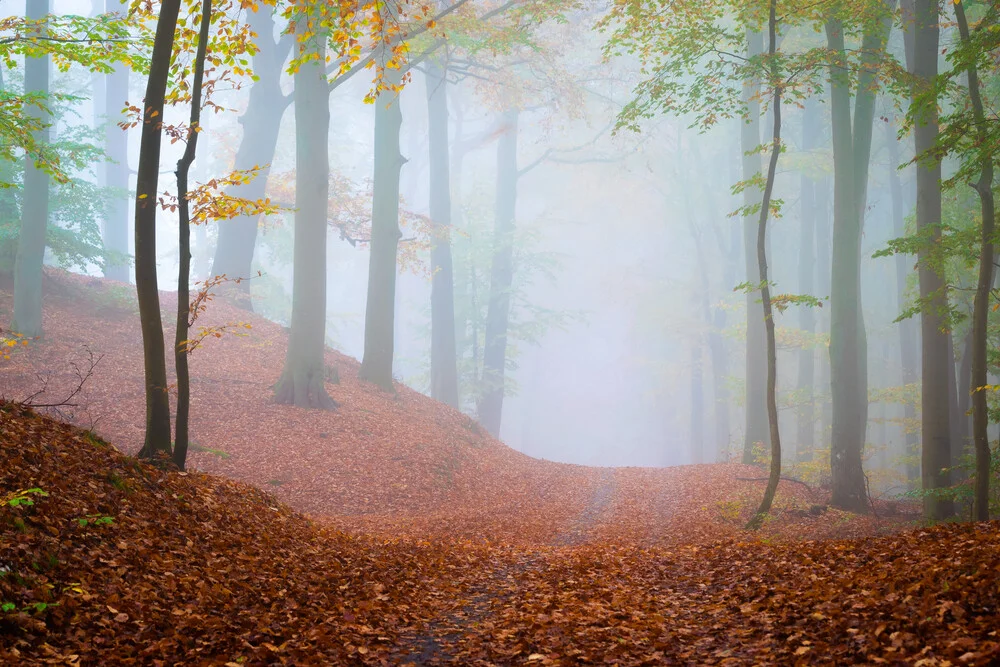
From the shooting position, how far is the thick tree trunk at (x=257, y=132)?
64.6ft

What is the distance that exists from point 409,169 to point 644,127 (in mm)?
13848

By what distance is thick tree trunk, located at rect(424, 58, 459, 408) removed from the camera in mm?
23141

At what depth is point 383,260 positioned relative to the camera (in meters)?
18.0

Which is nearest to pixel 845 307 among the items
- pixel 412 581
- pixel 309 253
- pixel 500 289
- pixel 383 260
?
pixel 412 581

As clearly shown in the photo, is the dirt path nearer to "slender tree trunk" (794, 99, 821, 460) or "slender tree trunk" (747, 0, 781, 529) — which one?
"slender tree trunk" (747, 0, 781, 529)

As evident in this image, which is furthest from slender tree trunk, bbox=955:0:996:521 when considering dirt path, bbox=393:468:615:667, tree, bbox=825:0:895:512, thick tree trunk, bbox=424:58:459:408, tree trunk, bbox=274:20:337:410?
thick tree trunk, bbox=424:58:459:408

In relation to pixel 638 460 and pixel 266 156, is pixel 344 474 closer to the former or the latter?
pixel 266 156

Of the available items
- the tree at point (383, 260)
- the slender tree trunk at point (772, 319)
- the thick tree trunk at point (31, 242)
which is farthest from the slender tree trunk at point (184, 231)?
the tree at point (383, 260)

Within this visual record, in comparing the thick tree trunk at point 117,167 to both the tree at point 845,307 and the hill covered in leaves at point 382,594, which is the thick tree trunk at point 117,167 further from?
the tree at point 845,307

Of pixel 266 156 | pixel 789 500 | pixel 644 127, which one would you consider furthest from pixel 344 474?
pixel 644 127

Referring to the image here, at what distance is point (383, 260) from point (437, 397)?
6.50m

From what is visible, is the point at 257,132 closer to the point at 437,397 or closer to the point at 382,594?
the point at 437,397

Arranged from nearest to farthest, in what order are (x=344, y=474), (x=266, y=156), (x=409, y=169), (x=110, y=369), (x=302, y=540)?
(x=302, y=540), (x=344, y=474), (x=110, y=369), (x=266, y=156), (x=409, y=169)

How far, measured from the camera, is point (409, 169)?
40.2 meters
